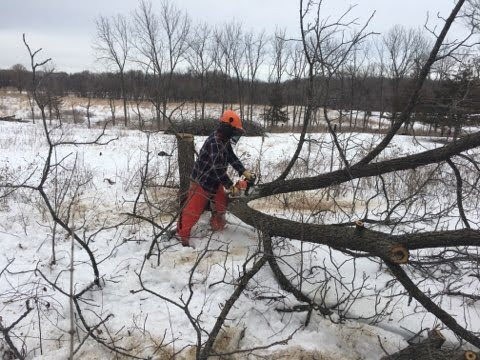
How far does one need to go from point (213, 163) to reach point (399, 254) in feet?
7.18

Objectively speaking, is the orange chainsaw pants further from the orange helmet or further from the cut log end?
the cut log end

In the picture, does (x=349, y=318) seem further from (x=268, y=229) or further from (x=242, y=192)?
(x=242, y=192)

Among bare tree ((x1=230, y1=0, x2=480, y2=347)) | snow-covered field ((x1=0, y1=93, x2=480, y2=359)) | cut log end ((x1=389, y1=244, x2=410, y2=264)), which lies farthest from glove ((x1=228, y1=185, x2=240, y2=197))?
cut log end ((x1=389, y1=244, x2=410, y2=264))

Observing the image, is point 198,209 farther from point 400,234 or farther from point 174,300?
point 400,234

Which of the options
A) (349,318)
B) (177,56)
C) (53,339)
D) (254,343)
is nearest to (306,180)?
(349,318)

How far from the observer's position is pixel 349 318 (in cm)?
305

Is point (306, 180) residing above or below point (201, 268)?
above

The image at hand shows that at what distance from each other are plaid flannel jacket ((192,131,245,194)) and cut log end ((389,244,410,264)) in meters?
2.05

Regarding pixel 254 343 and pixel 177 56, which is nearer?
pixel 254 343

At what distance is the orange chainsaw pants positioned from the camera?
414 cm

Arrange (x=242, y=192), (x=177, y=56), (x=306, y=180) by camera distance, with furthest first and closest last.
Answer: (x=177, y=56) < (x=242, y=192) < (x=306, y=180)

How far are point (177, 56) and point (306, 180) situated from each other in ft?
78.3

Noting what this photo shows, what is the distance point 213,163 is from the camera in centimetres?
418

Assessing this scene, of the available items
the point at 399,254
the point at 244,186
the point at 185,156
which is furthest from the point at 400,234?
the point at 185,156
